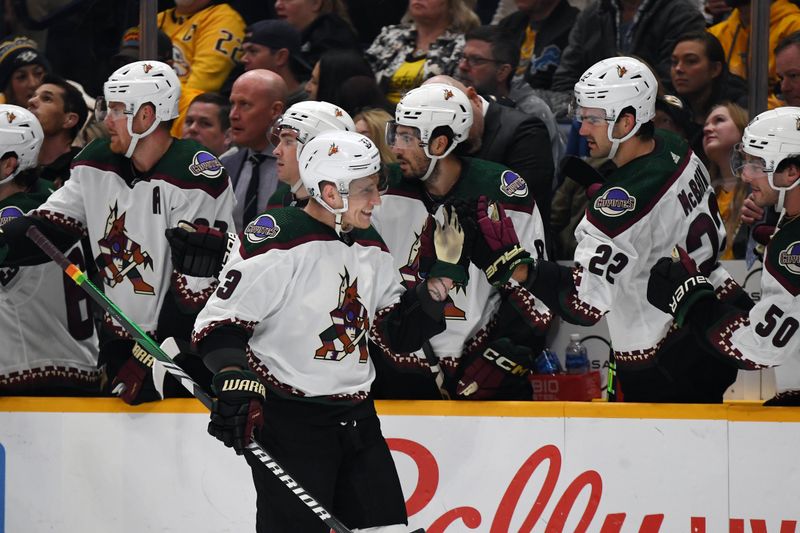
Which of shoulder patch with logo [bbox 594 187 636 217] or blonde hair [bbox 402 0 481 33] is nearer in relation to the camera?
shoulder patch with logo [bbox 594 187 636 217]

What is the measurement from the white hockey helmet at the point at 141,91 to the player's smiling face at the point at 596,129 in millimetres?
1515

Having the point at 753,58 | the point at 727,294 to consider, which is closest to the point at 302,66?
the point at 753,58

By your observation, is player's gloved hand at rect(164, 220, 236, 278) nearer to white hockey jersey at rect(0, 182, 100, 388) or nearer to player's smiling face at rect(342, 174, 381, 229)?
player's smiling face at rect(342, 174, 381, 229)

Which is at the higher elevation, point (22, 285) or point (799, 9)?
point (799, 9)

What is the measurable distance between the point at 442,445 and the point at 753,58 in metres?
1.97

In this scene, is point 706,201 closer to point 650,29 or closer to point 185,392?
point 650,29

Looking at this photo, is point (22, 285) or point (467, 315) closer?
point (467, 315)

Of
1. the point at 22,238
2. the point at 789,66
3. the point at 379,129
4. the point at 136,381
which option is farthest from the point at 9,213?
the point at 789,66

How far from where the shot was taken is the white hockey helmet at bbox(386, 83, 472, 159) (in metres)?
4.70

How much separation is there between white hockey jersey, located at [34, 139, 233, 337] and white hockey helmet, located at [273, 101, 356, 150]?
33 cm

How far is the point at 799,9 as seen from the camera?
548cm

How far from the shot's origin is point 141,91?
4820 mm

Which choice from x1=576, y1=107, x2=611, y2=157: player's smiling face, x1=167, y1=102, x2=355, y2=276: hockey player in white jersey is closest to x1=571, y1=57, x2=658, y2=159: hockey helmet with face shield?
x1=576, y1=107, x2=611, y2=157: player's smiling face

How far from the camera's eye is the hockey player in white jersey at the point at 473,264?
467cm
